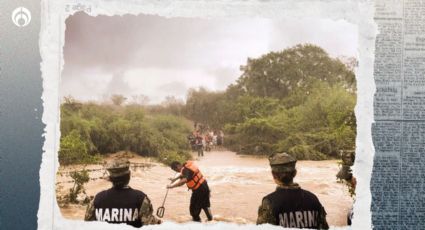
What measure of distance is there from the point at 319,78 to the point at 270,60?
257 millimetres

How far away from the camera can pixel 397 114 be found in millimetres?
2229

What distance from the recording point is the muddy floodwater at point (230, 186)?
229 centimetres

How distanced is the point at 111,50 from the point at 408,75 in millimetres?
1399

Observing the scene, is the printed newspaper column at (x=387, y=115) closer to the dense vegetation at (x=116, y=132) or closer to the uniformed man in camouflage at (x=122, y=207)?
the dense vegetation at (x=116, y=132)

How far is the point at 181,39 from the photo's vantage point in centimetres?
232

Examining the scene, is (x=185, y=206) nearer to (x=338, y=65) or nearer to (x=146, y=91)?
(x=146, y=91)

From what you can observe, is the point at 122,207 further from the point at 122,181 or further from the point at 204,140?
the point at 204,140

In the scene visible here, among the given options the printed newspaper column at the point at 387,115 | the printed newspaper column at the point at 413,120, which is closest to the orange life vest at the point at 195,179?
the printed newspaper column at the point at 387,115

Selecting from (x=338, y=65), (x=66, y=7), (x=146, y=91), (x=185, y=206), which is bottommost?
(x=185, y=206)

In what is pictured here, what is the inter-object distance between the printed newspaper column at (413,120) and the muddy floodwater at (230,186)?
10.8 inches

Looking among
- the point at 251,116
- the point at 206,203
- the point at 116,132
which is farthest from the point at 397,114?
the point at 116,132

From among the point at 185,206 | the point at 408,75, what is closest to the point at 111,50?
the point at 185,206

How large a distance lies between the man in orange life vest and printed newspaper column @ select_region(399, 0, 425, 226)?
0.91 m

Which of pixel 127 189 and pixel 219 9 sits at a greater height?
pixel 219 9
